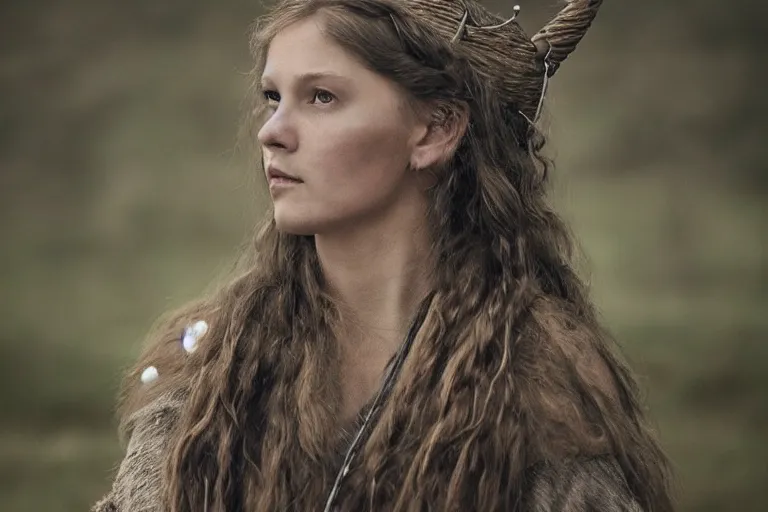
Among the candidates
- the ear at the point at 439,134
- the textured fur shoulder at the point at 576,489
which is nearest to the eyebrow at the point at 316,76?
the ear at the point at 439,134

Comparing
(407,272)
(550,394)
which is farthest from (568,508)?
(407,272)

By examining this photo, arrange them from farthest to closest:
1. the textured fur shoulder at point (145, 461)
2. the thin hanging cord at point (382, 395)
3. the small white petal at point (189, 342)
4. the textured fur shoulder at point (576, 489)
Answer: the small white petal at point (189, 342) → the textured fur shoulder at point (145, 461) → the thin hanging cord at point (382, 395) → the textured fur shoulder at point (576, 489)

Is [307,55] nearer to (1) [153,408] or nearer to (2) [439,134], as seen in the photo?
(2) [439,134]

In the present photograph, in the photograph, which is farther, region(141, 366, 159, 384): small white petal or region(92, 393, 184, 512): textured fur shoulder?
region(141, 366, 159, 384): small white petal

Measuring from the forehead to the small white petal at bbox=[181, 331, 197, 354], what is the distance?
584 millimetres

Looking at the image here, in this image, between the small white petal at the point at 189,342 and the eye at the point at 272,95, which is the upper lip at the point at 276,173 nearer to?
the eye at the point at 272,95

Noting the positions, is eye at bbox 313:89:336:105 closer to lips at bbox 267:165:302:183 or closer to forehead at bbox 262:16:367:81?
forehead at bbox 262:16:367:81

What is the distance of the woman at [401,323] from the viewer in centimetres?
262

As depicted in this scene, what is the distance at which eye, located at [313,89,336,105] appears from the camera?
9.02 ft

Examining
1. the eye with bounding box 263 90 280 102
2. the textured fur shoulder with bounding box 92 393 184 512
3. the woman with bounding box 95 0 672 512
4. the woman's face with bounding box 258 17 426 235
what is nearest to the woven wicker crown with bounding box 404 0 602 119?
the woman with bounding box 95 0 672 512

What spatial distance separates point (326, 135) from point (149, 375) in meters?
0.69

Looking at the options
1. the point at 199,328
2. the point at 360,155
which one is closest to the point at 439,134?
Answer: the point at 360,155

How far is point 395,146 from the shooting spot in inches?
110

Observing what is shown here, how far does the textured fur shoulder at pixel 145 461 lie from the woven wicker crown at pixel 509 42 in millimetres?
923
